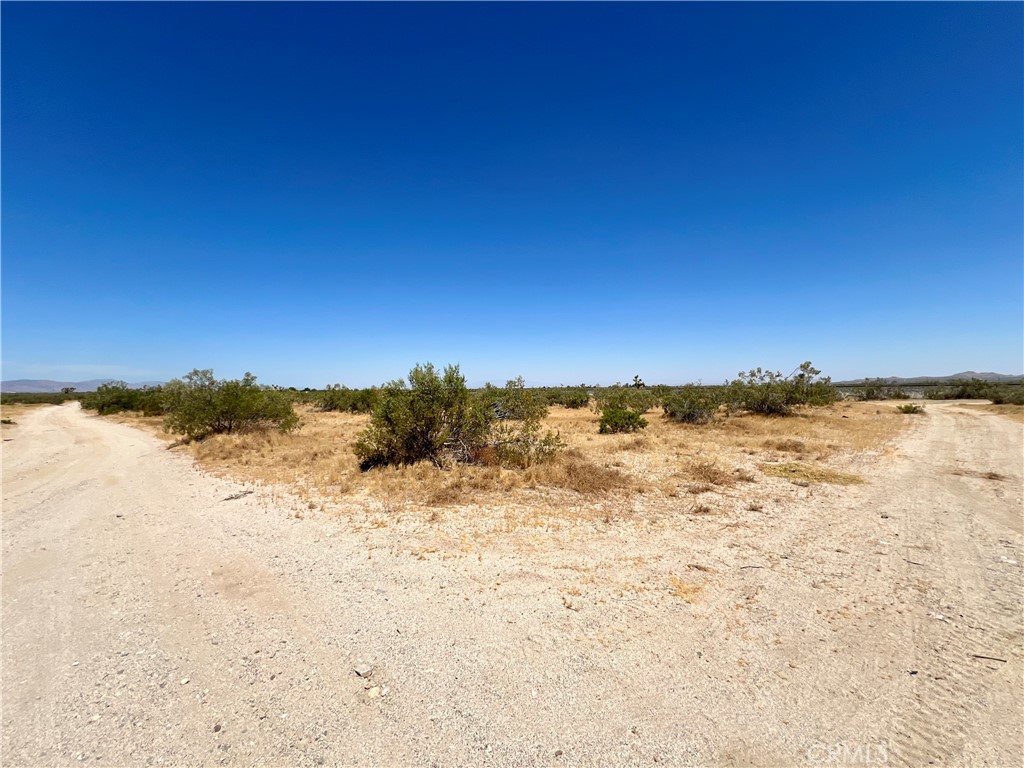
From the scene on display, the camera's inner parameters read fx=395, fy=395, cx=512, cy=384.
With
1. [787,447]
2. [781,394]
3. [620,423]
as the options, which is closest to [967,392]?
[781,394]

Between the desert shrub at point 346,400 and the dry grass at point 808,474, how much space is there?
28.0m

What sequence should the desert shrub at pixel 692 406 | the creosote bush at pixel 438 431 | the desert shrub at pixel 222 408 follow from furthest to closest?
the desert shrub at pixel 692 406 < the desert shrub at pixel 222 408 < the creosote bush at pixel 438 431

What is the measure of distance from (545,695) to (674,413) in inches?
932

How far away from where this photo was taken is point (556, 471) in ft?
35.5

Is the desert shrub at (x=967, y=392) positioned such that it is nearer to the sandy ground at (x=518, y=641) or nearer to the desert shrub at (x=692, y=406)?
the desert shrub at (x=692, y=406)

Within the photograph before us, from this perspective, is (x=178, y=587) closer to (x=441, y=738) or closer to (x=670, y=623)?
(x=441, y=738)

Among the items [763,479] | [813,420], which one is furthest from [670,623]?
[813,420]

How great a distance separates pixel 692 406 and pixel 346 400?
28014 millimetres

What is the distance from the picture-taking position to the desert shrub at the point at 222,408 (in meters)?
18.0

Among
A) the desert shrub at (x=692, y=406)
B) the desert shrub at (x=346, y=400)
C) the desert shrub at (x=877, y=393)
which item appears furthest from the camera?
the desert shrub at (x=877, y=393)

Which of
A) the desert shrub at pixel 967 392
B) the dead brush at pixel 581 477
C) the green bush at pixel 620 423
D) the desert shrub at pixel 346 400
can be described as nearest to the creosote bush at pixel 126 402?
the desert shrub at pixel 346 400

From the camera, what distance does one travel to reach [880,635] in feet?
13.9

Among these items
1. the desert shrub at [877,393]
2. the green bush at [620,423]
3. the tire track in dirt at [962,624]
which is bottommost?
the tire track in dirt at [962,624]

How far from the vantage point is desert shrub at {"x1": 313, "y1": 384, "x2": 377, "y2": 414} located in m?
33.4
